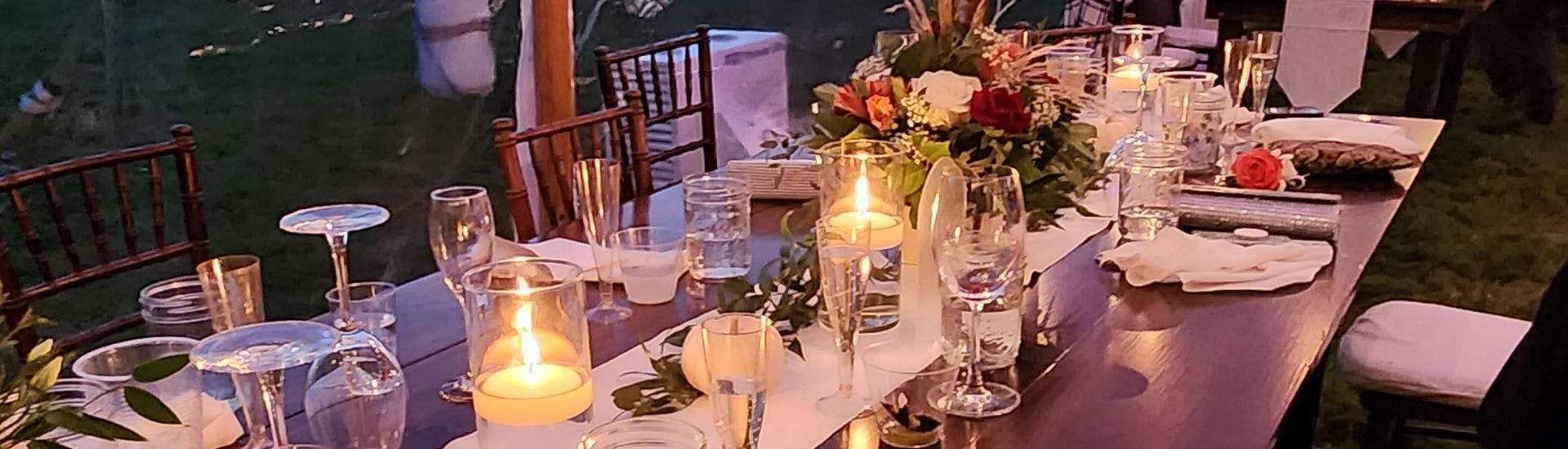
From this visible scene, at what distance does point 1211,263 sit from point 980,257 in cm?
56

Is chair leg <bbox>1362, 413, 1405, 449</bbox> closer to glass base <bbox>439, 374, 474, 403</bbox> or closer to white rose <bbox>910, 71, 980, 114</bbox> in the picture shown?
white rose <bbox>910, 71, 980, 114</bbox>

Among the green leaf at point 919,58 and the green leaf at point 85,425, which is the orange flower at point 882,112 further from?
the green leaf at point 85,425

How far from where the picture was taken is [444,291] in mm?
1727

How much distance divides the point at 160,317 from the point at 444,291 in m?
0.45

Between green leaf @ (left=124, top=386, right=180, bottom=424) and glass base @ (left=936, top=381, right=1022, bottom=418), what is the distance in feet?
2.37

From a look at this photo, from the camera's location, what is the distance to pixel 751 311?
148 centimetres

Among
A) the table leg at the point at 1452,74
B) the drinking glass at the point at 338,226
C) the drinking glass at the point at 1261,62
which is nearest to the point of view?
the drinking glass at the point at 338,226

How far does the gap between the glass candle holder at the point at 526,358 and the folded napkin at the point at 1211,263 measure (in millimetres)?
843

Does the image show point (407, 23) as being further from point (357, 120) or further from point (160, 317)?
point (160, 317)

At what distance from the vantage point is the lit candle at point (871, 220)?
4.97 ft

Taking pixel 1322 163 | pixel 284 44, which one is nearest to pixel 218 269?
pixel 1322 163

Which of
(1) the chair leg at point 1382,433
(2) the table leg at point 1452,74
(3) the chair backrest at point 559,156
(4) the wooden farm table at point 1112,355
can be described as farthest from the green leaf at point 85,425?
(2) the table leg at point 1452,74

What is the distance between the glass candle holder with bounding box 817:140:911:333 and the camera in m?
1.55

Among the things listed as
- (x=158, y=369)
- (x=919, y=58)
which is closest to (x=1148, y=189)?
(x=919, y=58)
